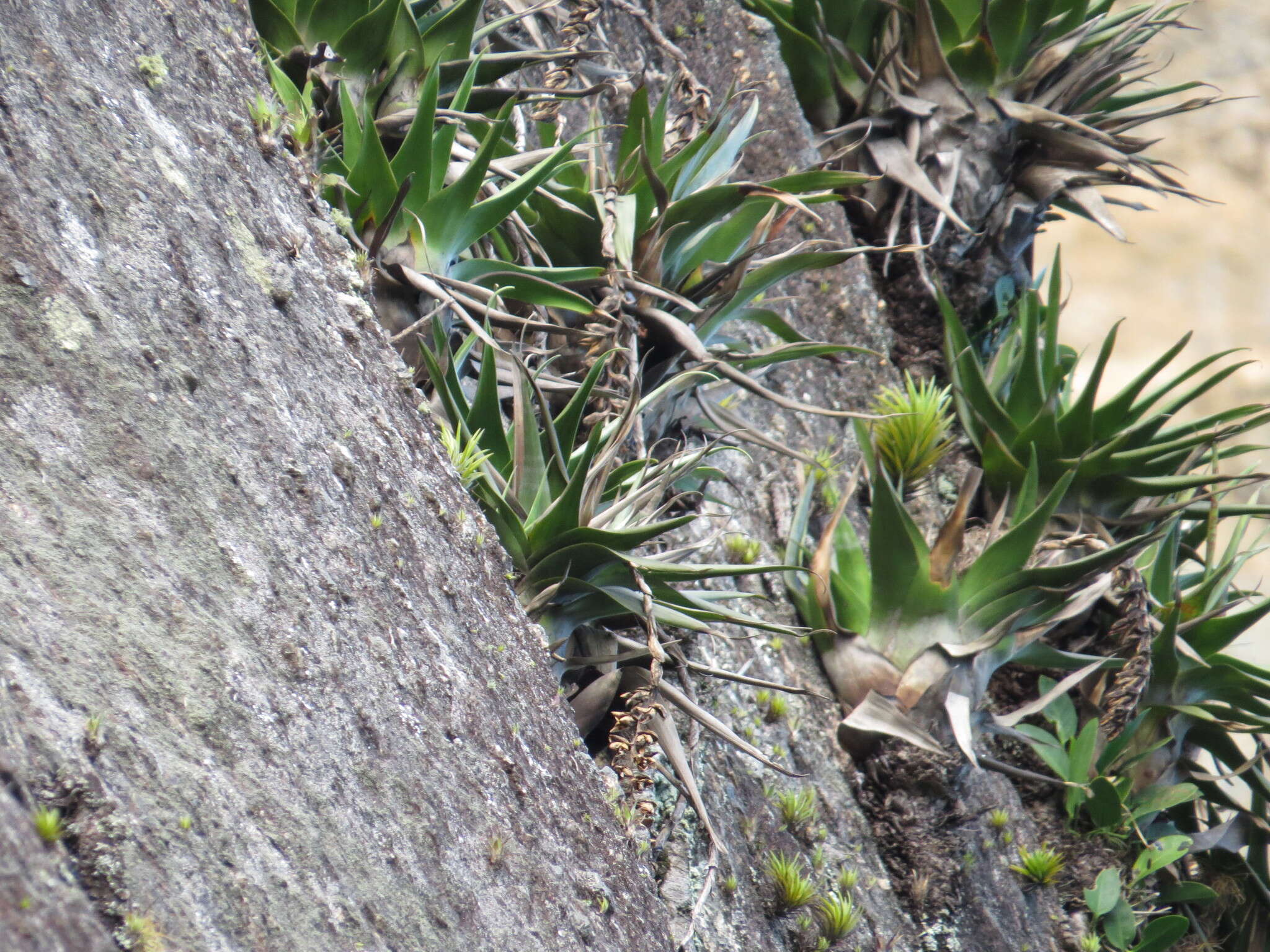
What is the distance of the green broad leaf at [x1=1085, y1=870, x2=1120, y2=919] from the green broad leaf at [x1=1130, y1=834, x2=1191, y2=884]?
11cm

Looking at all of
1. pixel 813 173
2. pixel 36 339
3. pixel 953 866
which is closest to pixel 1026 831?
Result: pixel 953 866

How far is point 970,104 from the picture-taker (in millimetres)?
3502

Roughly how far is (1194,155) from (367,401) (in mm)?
12156

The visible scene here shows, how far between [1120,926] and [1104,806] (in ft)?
0.99

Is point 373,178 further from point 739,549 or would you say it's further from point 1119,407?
point 1119,407

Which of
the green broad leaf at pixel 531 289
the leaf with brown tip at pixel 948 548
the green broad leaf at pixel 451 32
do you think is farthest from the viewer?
the leaf with brown tip at pixel 948 548

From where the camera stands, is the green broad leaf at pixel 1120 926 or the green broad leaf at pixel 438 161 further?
the green broad leaf at pixel 1120 926

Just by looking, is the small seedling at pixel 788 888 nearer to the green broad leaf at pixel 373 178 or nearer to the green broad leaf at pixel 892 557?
the green broad leaf at pixel 892 557

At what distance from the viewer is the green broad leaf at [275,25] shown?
1.73 metres

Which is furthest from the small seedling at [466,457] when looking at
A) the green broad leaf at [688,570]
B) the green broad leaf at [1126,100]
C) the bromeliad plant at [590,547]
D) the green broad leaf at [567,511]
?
the green broad leaf at [1126,100]

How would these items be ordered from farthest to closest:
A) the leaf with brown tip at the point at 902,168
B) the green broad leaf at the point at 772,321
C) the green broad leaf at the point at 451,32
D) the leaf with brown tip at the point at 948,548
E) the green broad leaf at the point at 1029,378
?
the leaf with brown tip at the point at 902,168
the green broad leaf at the point at 1029,378
the leaf with brown tip at the point at 948,548
the green broad leaf at the point at 772,321
the green broad leaf at the point at 451,32

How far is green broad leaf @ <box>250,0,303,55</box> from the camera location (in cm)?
173

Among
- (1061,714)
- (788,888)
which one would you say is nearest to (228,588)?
(788,888)

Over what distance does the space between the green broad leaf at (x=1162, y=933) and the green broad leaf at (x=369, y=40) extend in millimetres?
2651
